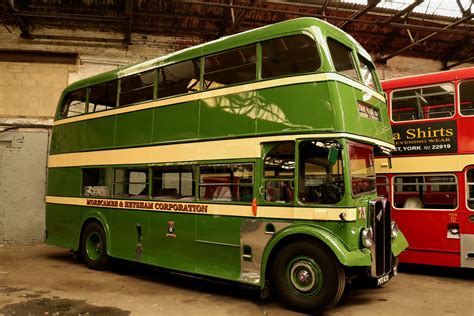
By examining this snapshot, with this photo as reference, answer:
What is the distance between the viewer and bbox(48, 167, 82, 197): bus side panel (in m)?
8.81

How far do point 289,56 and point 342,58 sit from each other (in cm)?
80

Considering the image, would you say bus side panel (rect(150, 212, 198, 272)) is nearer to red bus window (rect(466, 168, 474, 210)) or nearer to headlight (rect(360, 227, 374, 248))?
headlight (rect(360, 227, 374, 248))

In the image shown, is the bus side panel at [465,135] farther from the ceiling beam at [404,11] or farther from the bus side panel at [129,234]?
the bus side panel at [129,234]

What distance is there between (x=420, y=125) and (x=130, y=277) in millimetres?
6213

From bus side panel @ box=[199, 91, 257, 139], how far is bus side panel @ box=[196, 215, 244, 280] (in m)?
1.15

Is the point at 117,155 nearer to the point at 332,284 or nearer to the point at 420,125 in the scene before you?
the point at 332,284

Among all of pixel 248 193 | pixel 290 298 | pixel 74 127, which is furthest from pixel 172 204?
pixel 74 127

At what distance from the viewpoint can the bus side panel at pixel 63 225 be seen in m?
8.80

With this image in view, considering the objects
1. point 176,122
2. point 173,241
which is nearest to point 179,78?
point 176,122

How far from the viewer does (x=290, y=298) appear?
5359mm

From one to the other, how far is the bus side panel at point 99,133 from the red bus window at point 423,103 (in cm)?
568

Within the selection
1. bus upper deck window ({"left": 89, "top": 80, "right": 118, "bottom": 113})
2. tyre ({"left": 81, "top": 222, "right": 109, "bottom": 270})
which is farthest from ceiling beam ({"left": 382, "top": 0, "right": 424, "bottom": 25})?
tyre ({"left": 81, "top": 222, "right": 109, "bottom": 270})

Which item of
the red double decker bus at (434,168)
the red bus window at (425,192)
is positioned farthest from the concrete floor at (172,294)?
the red bus window at (425,192)

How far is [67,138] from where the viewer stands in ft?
30.1
